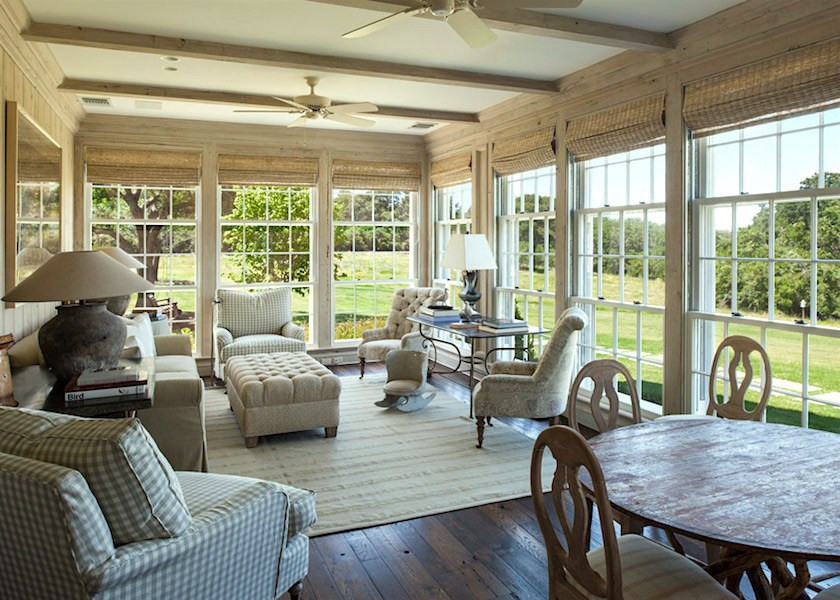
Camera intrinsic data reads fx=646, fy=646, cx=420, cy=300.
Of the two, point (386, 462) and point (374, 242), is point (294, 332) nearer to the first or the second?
point (374, 242)

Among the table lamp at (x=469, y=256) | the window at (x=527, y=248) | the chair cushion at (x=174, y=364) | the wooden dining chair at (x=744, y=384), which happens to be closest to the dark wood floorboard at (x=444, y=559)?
the wooden dining chair at (x=744, y=384)

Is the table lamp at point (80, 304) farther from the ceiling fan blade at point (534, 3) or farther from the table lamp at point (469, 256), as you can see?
the table lamp at point (469, 256)

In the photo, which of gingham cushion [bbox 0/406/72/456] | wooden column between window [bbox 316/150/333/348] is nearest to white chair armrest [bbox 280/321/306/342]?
wooden column between window [bbox 316/150/333/348]

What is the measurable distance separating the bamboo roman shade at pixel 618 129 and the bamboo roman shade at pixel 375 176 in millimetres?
3116

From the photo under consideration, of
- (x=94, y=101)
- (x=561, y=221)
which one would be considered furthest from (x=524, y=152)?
(x=94, y=101)

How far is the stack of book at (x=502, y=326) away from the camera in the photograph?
5.29 metres

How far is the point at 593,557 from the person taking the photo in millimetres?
2051

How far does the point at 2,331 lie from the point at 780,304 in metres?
4.51

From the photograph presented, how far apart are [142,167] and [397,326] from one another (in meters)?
3.28

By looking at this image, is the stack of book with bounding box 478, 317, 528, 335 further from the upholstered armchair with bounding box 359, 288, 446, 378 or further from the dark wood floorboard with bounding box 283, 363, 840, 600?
the dark wood floorboard with bounding box 283, 363, 840, 600

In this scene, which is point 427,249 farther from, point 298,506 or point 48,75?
point 298,506

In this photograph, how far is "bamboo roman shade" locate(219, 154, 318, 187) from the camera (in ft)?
24.2

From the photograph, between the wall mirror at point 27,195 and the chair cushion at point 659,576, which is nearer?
the chair cushion at point 659,576

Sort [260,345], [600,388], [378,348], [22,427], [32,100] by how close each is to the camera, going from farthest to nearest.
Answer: [378,348], [260,345], [32,100], [600,388], [22,427]
